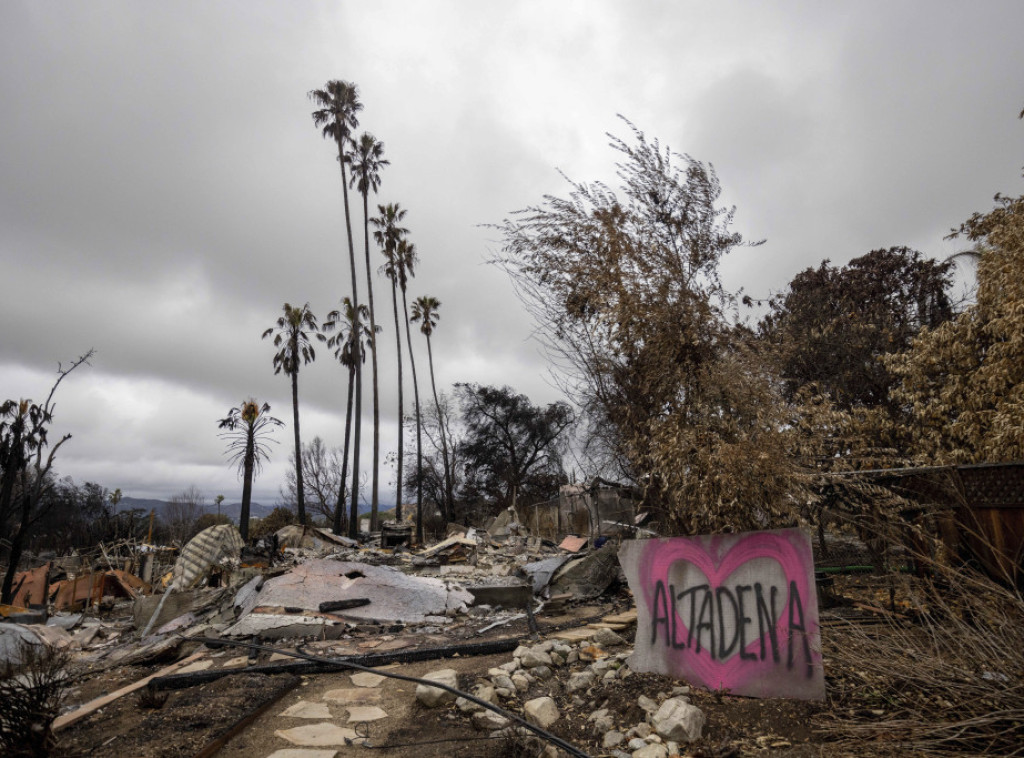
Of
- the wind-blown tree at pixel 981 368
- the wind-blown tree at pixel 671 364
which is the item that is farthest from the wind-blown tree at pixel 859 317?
the wind-blown tree at pixel 671 364

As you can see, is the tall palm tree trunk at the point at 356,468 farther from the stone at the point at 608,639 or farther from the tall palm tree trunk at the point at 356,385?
the stone at the point at 608,639

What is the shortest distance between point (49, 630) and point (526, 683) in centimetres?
909

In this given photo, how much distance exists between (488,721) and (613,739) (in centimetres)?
108

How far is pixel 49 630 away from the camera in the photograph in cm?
981

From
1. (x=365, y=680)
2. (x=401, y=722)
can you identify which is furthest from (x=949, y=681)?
(x=365, y=680)

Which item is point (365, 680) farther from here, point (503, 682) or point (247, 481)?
point (247, 481)

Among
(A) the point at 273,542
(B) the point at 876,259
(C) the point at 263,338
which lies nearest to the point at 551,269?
(A) the point at 273,542

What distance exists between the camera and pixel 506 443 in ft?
124

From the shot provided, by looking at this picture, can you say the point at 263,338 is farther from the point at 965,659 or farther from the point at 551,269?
the point at 965,659

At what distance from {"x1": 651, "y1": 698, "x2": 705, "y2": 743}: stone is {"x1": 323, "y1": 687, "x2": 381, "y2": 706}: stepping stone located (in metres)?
3.04

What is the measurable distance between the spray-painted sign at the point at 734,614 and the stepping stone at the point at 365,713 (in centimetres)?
241

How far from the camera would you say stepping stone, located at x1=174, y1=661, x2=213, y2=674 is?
712 centimetres

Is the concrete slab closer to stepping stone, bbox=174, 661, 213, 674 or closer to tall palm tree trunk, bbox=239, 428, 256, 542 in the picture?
stepping stone, bbox=174, 661, 213, 674

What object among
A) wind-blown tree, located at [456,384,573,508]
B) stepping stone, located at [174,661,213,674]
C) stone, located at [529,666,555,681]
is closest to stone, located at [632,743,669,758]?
stone, located at [529,666,555,681]
